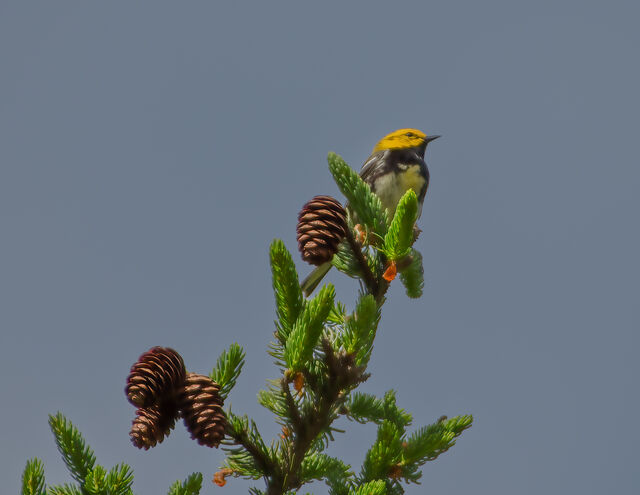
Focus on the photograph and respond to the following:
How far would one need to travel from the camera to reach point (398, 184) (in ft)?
17.3

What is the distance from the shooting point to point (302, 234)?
2.17 m

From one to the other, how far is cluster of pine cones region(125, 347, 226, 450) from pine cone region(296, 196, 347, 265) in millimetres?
525

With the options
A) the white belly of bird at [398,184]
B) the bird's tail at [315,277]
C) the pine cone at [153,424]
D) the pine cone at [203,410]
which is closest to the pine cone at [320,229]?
the pine cone at [203,410]

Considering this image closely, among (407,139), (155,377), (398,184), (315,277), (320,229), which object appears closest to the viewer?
(155,377)

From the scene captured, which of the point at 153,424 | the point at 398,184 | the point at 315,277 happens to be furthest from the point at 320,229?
the point at 315,277

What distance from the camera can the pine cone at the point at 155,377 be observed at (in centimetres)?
183

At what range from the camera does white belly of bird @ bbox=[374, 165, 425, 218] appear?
527cm

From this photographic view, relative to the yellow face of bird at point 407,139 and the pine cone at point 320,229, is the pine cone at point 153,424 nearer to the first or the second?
the pine cone at point 320,229

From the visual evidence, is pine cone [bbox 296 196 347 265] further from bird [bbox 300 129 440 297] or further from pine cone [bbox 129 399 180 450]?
bird [bbox 300 129 440 297]

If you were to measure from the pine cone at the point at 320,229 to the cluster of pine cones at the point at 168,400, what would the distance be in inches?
20.7

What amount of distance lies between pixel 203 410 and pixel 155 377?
0.16 meters

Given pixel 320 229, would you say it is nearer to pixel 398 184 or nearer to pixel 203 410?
pixel 203 410

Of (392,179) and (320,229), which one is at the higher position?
(392,179)

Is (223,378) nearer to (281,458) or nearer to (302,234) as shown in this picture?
(281,458)
